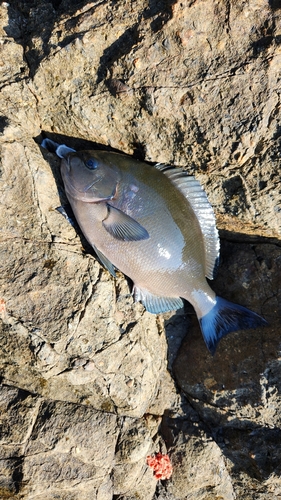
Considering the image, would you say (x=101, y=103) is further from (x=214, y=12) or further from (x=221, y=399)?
(x=221, y=399)

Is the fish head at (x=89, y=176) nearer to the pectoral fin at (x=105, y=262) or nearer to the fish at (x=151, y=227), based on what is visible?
the fish at (x=151, y=227)

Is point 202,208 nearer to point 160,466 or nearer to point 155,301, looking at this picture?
point 155,301

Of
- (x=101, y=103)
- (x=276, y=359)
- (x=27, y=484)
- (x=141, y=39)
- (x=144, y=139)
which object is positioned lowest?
(x=27, y=484)

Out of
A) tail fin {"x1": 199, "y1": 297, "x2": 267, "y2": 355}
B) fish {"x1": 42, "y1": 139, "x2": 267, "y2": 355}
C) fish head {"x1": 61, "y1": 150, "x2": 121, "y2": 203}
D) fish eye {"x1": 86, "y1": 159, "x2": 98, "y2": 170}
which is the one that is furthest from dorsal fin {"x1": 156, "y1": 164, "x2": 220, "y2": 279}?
fish eye {"x1": 86, "y1": 159, "x2": 98, "y2": 170}

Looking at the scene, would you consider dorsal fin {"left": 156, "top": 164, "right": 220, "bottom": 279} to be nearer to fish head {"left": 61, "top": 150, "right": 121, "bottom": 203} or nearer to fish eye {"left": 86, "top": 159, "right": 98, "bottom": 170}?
fish head {"left": 61, "top": 150, "right": 121, "bottom": 203}

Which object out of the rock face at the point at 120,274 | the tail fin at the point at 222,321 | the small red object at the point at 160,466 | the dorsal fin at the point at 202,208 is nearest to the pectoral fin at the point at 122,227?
the rock face at the point at 120,274

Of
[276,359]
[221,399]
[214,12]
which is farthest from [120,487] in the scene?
[214,12]

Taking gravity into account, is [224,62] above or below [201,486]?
above
